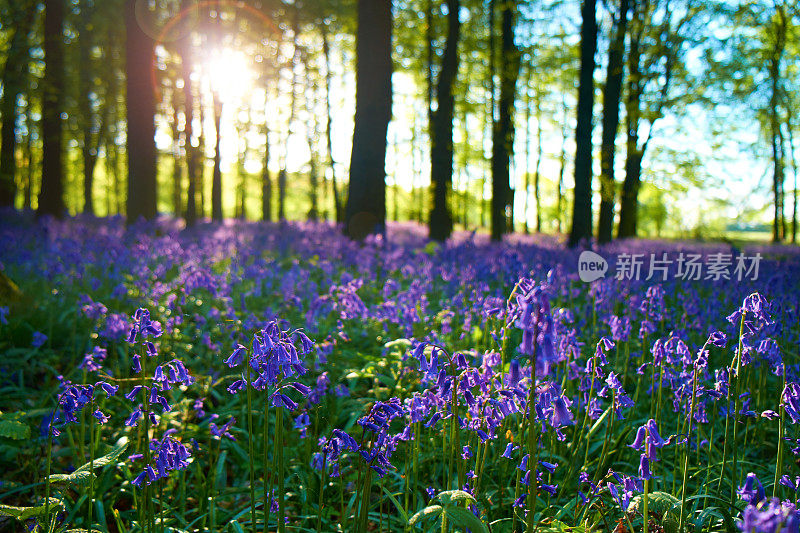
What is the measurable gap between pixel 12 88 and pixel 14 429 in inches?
455

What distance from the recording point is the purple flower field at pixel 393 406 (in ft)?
6.29

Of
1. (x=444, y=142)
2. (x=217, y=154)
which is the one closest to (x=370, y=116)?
(x=444, y=142)

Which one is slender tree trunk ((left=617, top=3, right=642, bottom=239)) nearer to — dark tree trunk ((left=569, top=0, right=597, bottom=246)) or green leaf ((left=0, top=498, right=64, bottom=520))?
dark tree trunk ((left=569, top=0, right=597, bottom=246))

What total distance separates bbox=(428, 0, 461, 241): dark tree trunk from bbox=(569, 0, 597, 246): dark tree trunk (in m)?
3.20

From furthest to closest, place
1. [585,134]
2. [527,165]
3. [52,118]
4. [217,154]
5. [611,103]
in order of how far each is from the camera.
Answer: [527,165] < [217,154] < [611,103] < [52,118] < [585,134]

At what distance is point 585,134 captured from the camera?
1159 centimetres

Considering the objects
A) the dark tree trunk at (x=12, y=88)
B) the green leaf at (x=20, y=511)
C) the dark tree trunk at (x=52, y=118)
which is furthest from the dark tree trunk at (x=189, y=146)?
the green leaf at (x=20, y=511)

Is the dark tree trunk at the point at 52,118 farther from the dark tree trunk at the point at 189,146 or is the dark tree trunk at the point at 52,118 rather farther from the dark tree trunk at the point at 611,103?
the dark tree trunk at the point at 611,103

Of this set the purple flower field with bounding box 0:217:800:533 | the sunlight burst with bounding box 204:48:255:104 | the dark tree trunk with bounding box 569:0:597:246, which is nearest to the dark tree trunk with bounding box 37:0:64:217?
the sunlight burst with bounding box 204:48:255:104

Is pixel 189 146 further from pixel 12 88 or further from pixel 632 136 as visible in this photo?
pixel 632 136

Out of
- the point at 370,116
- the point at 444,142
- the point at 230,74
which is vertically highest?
the point at 230,74

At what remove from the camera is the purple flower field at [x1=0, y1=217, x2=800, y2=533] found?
1918mm

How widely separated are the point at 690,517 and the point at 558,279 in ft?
11.5

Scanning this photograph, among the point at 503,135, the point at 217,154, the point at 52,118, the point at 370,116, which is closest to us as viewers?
the point at 370,116
